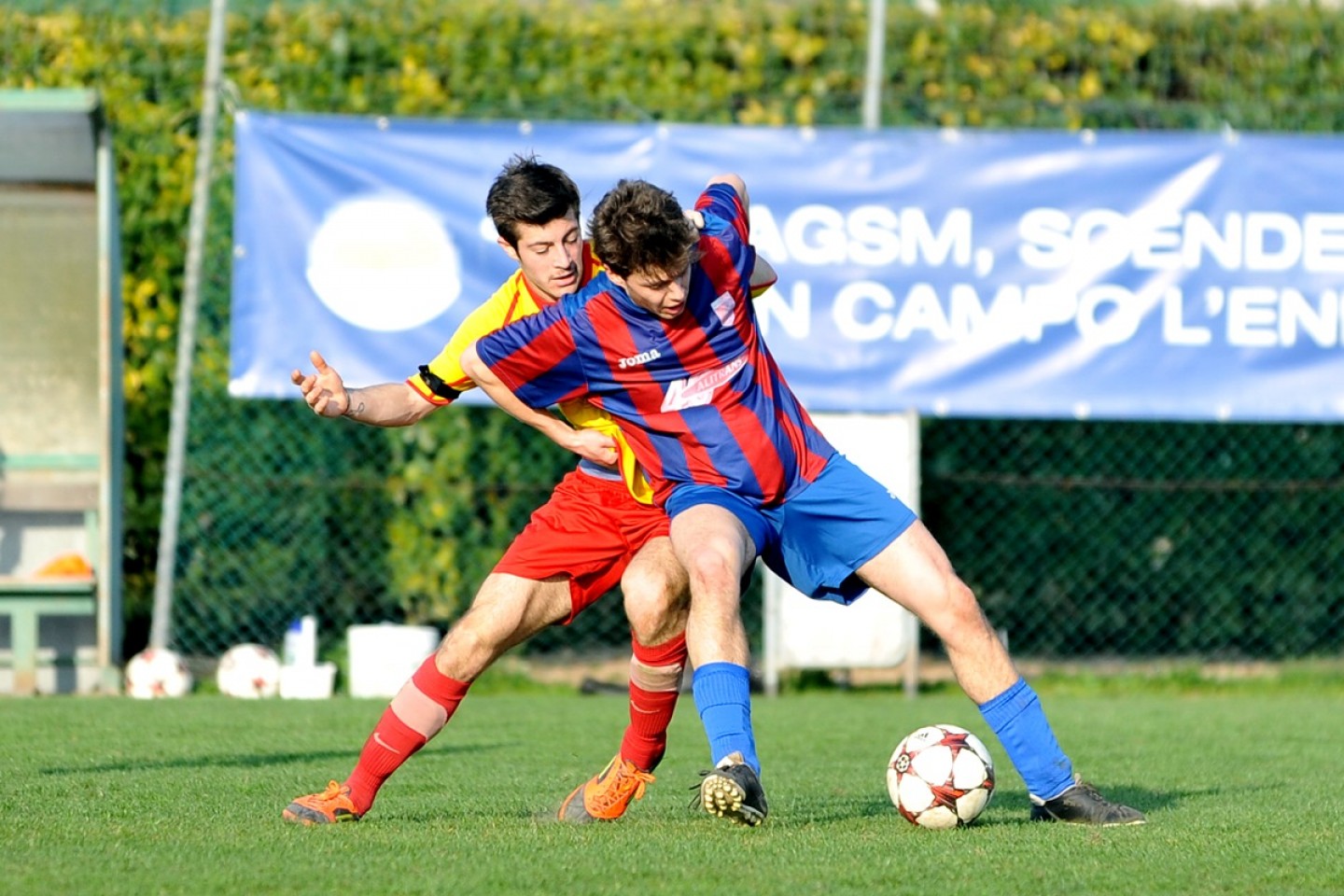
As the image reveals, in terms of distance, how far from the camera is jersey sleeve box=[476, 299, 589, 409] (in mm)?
5172

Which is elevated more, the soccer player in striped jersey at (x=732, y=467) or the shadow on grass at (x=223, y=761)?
the soccer player in striped jersey at (x=732, y=467)

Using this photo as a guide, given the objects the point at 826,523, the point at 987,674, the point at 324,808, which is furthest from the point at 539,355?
the point at 987,674

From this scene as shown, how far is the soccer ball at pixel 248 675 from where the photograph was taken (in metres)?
9.58

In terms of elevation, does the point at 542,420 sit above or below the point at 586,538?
above

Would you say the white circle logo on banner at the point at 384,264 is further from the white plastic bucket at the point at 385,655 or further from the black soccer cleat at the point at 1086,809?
the black soccer cleat at the point at 1086,809

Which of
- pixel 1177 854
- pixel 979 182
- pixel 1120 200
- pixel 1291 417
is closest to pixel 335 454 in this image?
pixel 979 182

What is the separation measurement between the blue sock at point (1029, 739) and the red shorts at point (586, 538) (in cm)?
110

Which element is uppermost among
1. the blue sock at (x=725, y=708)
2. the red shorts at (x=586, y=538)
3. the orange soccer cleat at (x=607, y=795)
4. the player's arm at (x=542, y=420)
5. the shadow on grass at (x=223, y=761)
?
the player's arm at (x=542, y=420)

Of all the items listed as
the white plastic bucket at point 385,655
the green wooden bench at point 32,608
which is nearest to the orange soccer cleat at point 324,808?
the white plastic bucket at point 385,655

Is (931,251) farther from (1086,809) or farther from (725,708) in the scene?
(725,708)

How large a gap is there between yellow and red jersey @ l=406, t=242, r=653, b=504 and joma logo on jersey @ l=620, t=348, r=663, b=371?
38cm

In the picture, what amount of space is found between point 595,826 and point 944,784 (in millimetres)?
963

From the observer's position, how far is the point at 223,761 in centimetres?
663

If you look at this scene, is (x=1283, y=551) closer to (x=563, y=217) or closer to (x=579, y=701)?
(x=579, y=701)
